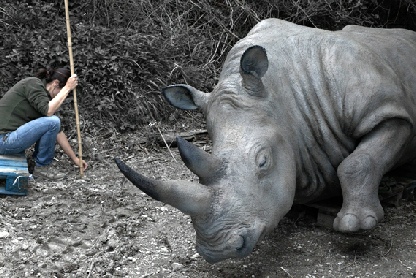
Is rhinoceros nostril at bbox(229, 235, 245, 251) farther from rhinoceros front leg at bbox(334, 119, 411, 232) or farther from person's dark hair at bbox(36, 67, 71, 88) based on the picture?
person's dark hair at bbox(36, 67, 71, 88)

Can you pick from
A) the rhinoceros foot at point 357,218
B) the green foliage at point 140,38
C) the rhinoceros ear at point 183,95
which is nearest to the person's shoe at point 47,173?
the green foliage at point 140,38

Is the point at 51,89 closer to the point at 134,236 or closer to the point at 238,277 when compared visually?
the point at 134,236

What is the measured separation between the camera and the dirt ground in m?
4.93

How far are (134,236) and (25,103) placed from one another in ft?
6.73

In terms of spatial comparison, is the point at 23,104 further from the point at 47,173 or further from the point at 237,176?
the point at 237,176

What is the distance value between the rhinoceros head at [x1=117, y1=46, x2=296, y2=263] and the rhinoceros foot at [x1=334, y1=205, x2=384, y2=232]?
0.48 meters

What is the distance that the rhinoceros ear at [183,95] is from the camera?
17.7ft

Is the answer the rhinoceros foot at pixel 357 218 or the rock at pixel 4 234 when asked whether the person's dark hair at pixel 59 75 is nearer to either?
the rock at pixel 4 234

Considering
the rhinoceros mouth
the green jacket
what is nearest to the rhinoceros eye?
the rhinoceros mouth

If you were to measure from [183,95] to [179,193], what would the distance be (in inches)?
57.4

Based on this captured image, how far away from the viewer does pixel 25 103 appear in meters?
6.83

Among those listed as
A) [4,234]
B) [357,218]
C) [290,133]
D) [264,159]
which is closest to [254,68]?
[290,133]

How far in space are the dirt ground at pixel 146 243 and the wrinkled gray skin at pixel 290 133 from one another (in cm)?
35

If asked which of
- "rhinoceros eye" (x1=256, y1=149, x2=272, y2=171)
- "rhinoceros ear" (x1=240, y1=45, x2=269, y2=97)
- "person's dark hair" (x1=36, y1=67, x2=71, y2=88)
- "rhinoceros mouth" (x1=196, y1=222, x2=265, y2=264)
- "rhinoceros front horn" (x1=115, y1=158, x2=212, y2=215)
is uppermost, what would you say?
"rhinoceros ear" (x1=240, y1=45, x2=269, y2=97)
